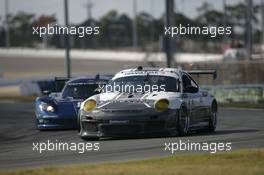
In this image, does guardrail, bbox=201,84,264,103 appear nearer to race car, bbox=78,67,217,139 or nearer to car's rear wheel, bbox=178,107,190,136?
race car, bbox=78,67,217,139

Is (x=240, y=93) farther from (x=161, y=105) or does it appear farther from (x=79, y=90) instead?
(x=161, y=105)

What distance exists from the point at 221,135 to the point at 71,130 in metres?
4.04

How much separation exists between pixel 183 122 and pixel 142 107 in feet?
3.86

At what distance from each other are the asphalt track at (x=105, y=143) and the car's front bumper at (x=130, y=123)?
0.17 meters

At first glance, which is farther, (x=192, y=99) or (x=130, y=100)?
(x=192, y=99)

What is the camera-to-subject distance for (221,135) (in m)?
18.9

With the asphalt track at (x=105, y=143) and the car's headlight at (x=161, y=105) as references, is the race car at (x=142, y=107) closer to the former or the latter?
the car's headlight at (x=161, y=105)

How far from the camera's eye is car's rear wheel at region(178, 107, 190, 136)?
59.3 feet

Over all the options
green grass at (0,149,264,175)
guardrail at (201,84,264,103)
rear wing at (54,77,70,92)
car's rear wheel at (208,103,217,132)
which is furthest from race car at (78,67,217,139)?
guardrail at (201,84,264,103)

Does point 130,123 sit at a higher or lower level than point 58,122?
higher

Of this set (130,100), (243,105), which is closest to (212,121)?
(130,100)

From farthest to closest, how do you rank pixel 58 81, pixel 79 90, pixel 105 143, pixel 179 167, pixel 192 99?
1. pixel 58 81
2. pixel 79 90
3. pixel 192 99
4. pixel 105 143
5. pixel 179 167

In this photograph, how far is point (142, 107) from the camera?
17.5m

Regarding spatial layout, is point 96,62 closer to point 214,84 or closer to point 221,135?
point 214,84
